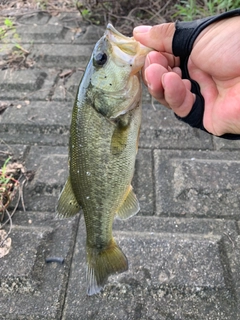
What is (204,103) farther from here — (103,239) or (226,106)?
(103,239)

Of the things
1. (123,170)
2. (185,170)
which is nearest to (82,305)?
(123,170)

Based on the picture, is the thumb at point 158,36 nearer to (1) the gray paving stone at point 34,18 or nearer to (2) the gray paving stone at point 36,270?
(2) the gray paving stone at point 36,270

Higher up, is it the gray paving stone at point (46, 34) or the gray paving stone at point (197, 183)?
the gray paving stone at point (46, 34)

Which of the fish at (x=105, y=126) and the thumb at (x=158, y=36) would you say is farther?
the thumb at (x=158, y=36)

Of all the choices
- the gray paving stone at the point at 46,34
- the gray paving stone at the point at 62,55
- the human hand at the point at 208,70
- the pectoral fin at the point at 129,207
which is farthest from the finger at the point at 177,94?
the gray paving stone at the point at 46,34

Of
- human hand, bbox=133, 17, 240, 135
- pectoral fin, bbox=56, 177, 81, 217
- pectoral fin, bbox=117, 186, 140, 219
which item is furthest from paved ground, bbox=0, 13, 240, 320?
human hand, bbox=133, 17, 240, 135

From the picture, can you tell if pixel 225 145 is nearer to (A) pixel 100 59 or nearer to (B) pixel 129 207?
(B) pixel 129 207
